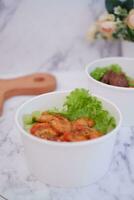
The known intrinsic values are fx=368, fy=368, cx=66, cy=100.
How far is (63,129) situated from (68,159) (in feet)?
0.25

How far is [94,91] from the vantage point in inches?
34.8

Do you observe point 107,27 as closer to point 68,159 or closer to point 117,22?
point 117,22

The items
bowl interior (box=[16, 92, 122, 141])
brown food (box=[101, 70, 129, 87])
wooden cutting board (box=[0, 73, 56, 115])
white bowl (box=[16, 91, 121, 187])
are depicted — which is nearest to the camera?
white bowl (box=[16, 91, 121, 187])

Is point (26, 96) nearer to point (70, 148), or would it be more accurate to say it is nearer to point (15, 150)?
point (15, 150)

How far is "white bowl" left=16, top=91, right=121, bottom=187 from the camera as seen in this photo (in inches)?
25.0

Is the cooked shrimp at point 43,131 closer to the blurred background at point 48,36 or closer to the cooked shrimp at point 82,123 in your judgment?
the cooked shrimp at point 82,123

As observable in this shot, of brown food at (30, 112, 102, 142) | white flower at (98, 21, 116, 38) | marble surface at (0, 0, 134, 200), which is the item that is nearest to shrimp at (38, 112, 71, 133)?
brown food at (30, 112, 102, 142)

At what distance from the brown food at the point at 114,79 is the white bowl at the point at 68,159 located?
0.61 feet

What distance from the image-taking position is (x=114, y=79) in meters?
0.89

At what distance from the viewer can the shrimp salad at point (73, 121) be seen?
26.8 inches

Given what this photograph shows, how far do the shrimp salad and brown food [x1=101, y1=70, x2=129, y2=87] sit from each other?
4.8 inches

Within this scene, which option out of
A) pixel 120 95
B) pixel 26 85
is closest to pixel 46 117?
pixel 120 95

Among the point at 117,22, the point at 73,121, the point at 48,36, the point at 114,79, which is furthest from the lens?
the point at 48,36

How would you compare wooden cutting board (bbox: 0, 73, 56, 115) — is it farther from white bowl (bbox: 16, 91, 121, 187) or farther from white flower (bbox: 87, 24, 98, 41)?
white bowl (bbox: 16, 91, 121, 187)
